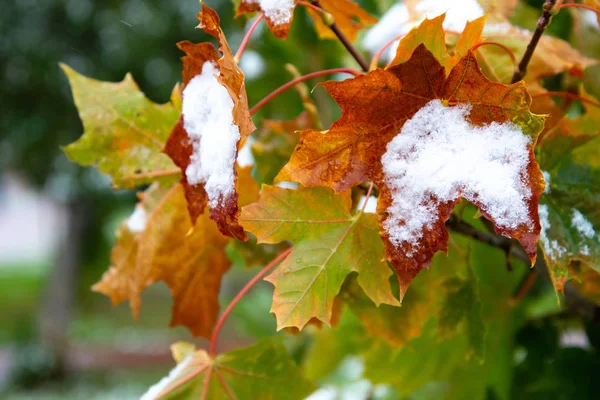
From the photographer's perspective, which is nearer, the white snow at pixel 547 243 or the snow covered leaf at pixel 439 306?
the white snow at pixel 547 243

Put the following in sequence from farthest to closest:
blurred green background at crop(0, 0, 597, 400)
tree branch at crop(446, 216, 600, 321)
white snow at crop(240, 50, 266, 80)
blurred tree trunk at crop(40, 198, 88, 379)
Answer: blurred tree trunk at crop(40, 198, 88, 379), blurred green background at crop(0, 0, 597, 400), white snow at crop(240, 50, 266, 80), tree branch at crop(446, 216, 600, 321)

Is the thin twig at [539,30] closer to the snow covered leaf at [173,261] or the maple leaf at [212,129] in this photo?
the maple leaf at [212,129]

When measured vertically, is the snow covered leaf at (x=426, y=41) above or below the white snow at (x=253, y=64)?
above

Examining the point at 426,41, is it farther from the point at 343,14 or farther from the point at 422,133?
the point at 343,14

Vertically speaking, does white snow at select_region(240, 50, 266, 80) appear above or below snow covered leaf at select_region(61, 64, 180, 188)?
below

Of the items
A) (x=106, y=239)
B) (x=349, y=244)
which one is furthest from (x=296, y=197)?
(x=106, y=239)

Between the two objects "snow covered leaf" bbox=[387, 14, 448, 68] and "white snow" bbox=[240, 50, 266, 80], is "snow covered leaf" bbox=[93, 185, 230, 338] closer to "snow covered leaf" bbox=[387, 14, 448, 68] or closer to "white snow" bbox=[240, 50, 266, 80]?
"snow covered leaf" bbox=[387, 14, 448, 68]

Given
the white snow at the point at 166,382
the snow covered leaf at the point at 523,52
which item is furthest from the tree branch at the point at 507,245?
the white snow at the point at 166,382

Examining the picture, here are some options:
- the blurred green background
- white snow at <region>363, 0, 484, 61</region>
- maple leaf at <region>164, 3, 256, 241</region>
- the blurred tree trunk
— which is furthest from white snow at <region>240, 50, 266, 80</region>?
the blurred tree trunk
